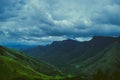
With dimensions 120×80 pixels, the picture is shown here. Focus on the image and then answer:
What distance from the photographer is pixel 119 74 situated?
168 m

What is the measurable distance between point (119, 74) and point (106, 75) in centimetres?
1021

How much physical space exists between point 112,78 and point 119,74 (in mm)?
4557

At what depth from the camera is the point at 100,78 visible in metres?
162

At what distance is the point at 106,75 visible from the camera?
6393 inches

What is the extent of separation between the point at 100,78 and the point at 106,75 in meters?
3.71

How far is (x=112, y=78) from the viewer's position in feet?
552

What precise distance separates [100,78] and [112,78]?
9.97 m
